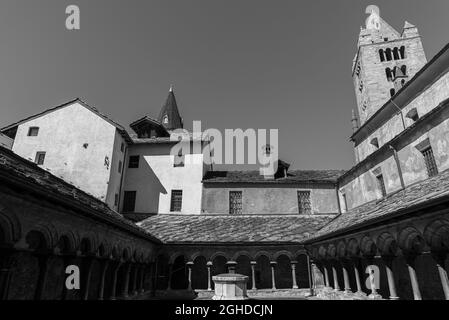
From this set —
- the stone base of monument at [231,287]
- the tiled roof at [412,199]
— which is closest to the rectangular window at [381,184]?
the tiled roof at [412,199]

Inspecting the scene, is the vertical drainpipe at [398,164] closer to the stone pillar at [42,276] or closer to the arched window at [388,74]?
the stone pillar at [42,276]

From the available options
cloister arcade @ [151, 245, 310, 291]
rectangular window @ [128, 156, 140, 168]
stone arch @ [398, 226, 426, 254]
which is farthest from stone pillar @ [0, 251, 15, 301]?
rectangular window @ [128, 156, 140, 168]

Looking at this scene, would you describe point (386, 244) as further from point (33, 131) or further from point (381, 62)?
point (381, 62)

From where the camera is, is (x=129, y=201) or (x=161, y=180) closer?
(x=129, y=201)

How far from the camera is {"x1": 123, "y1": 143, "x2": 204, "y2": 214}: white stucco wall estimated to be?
71.6ft

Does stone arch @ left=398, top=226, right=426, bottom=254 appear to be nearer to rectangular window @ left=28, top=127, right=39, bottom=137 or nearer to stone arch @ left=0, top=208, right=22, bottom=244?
stone arch @ left=0, top=208, right=22, bottom=244

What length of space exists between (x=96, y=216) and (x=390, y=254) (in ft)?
34.0

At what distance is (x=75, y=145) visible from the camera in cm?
1972

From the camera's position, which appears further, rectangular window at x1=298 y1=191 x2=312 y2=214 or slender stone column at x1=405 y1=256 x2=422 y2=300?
rectangular window at x1=298 y1=191 x2=312 y2=214

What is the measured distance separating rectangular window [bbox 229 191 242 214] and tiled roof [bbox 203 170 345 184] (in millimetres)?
1062

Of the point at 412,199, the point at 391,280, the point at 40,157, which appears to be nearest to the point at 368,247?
the point at 391,280

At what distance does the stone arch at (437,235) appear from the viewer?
745 centimetres

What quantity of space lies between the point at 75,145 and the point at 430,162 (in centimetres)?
2148
